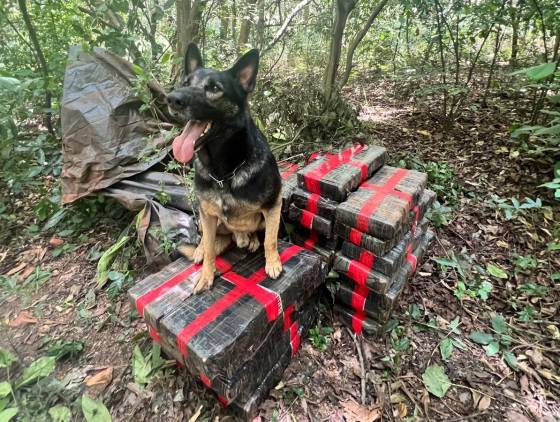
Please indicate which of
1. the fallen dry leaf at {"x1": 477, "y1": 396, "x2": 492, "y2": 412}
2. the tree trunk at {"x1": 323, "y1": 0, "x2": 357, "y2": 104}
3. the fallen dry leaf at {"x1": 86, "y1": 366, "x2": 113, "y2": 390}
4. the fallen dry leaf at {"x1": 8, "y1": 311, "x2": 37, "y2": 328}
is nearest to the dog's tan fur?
the fallen dry leaf at {"x1": 86, "y1": 366, "x2": 113, "y2": 390}

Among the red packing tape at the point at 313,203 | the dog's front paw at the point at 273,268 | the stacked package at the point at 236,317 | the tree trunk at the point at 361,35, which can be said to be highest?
A: the tree trunk at the point at 361,35

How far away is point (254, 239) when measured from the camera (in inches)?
99.9

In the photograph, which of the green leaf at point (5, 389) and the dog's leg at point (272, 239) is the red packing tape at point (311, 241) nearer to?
the dog's leg at point (272, 239)

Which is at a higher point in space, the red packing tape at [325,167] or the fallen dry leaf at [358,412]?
the red packing tape at [325,167]

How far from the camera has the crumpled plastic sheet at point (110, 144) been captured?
121 inches

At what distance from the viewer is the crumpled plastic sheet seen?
308 centimetres

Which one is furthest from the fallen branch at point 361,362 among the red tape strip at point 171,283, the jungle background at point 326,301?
the red tape strip at point 171,283

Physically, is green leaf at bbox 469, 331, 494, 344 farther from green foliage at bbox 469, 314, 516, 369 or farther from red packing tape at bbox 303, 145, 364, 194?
red packing tape at bbox 303, 145, 364, 194

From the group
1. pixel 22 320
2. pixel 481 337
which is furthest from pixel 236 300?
pixel 22 320

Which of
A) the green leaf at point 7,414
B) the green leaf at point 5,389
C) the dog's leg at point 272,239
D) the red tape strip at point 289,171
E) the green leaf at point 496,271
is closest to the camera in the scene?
the green leaf at point 7,414

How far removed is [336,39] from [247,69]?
2225 mm

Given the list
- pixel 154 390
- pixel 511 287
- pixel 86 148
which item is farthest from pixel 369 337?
pixel 86 148

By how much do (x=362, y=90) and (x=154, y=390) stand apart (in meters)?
6.60

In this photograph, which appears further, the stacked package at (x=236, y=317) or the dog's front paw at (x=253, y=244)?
the dog's front paw at (x=253, y=244)
